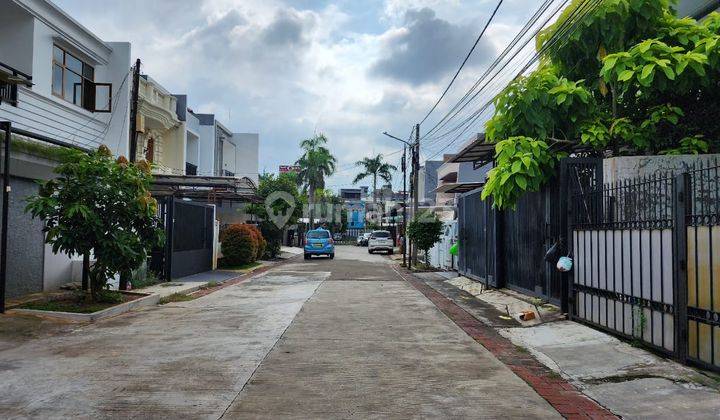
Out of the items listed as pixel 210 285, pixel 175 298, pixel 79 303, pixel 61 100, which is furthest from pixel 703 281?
pixel 61 100

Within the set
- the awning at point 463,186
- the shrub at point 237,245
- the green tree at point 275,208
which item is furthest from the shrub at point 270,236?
the awning at point 463,186

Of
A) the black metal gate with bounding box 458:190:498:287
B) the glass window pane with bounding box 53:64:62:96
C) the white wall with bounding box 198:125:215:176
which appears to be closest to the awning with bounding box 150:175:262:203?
the glass window pane with bounding box 53:64:62:96

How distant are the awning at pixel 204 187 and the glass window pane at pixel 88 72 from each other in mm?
3944

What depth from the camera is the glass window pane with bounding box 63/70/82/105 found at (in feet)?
57.7

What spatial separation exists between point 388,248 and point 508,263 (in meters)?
30.7

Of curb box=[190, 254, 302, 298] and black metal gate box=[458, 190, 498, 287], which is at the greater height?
black metal gate box=[458, 190, 498, 287]

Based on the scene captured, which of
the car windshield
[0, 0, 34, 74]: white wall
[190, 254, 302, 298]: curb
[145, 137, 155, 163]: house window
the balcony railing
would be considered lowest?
[190, 254, 302, 298]: curb

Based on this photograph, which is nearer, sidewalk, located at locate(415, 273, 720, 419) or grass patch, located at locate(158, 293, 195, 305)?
sidewalk, located at locate(415, 273, 720, 419)

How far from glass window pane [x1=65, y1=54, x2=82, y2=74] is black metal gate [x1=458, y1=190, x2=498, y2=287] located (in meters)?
13.1

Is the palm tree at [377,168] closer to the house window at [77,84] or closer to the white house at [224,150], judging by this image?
the white house at [224,150]

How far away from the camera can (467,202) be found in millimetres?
18406

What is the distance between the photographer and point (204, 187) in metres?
25.1

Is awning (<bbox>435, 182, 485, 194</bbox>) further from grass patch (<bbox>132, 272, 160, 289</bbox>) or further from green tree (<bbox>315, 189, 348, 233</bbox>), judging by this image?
green tree (<bbox>315, 189, 348, 233</bbox>)

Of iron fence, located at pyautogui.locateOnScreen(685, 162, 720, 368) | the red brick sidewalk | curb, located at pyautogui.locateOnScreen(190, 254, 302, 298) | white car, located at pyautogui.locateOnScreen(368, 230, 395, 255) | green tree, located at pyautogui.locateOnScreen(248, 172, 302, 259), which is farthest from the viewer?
white car, located at pyautogui.locateOnScreen(368, 230, 395, 255)
